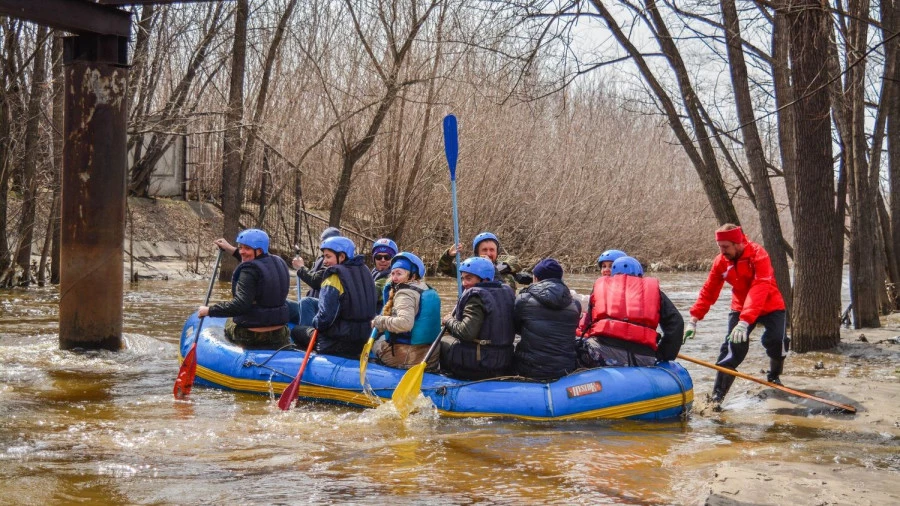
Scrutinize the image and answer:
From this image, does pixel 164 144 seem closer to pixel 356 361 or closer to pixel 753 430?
pixel 356 361

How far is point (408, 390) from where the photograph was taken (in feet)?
24.2

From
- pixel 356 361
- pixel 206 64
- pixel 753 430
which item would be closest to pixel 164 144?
pixel 206 64

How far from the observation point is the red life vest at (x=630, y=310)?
7598 millimetres

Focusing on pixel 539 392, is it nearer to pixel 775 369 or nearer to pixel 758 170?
pixel 775 369

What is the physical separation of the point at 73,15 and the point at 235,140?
9270 mm

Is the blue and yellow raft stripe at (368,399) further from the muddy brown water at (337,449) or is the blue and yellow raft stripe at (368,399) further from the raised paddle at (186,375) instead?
the raised paddle at (186,375)

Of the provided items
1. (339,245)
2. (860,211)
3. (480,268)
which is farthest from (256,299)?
(860,211)

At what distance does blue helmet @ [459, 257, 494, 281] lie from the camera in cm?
739

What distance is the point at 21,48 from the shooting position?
16312 millimetres

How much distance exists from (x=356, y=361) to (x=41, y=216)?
41.8 feet

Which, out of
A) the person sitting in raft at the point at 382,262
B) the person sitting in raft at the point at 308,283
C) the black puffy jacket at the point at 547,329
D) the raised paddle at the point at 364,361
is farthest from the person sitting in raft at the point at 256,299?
the black puffy jacket at the point at 547,329

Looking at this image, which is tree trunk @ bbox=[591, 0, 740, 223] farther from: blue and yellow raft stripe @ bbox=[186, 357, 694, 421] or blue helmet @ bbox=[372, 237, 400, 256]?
blue and yellow raft stripe @ bbox=[186, 357, 694, 421]

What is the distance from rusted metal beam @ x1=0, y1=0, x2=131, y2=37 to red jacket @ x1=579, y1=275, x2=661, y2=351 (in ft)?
19.1

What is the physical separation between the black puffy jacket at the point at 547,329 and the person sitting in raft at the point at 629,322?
1.04 ft
